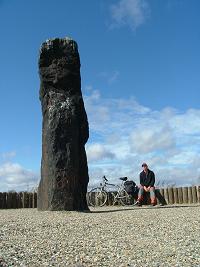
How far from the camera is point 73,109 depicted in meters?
12.8

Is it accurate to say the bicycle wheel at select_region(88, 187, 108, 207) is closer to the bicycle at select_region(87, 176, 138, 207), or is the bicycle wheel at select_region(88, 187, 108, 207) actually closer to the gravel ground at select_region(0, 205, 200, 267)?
the bicycle at select_region(87, 176, 138, 207)

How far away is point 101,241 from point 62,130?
5.57 m

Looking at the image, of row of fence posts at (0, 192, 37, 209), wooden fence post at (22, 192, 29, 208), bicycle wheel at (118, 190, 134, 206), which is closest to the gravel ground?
bicycle wheel at (118, 190, 134, 206)

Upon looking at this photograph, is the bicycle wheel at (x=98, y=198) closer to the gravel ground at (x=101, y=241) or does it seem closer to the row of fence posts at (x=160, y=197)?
the row of fence posts at (x=160, y=197)

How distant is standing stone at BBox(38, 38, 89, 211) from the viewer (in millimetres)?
12281

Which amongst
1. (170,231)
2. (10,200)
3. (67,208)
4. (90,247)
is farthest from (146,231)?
(10,200)

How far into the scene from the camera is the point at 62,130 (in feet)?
Result: 41.3

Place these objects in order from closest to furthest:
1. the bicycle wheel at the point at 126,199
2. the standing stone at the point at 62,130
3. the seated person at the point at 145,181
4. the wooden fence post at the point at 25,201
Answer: the standing stone at the point at 62,130 < the seated person at the point at 145,181 < the bicycle wheel at the point at 126,199 < the wooden fence post at the point at 25,201

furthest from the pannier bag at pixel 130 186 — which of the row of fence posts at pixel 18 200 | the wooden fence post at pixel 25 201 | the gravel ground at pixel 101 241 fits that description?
the gravel ground at pixel 101 241

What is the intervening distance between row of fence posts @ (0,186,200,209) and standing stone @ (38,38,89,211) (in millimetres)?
5479

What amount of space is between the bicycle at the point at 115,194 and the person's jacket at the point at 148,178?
1.85 meters

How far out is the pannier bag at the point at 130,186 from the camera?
18609 millimetres

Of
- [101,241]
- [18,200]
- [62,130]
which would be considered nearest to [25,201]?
[18,200]

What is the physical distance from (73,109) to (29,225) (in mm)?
4397
